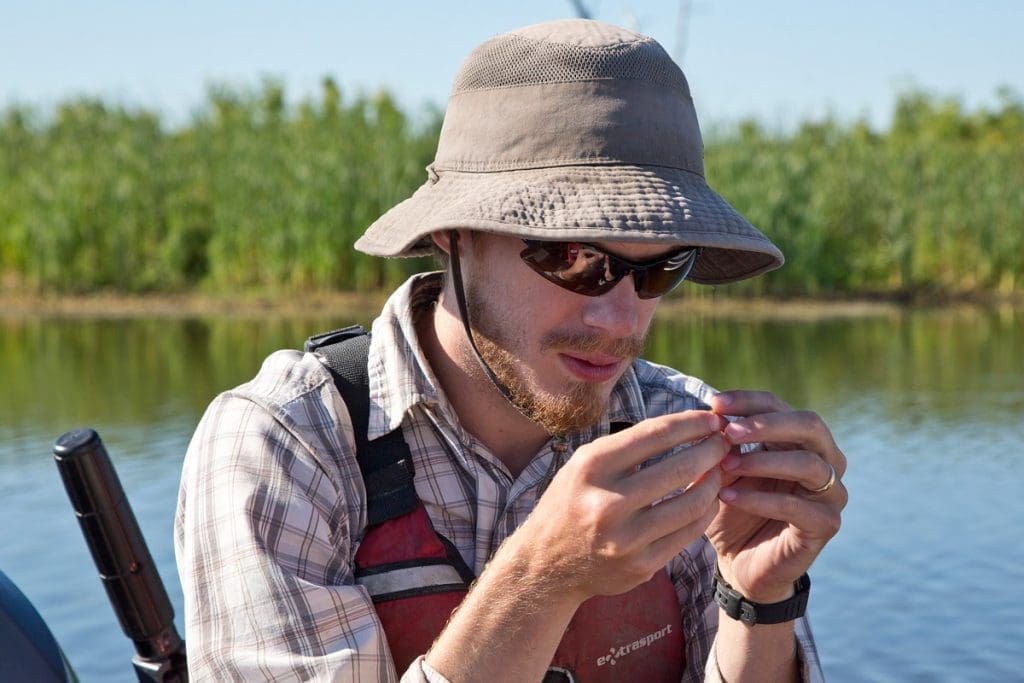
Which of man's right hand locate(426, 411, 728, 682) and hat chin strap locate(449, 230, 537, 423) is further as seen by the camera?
hat chin strap locate(449, 230, 537, 423)

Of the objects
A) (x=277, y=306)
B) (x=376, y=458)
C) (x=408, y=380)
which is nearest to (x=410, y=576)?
(x=376, y=458)

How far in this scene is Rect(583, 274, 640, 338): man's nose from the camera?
1.99 m

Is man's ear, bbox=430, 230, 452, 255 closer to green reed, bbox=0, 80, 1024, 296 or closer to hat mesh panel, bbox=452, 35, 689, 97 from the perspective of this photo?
hat mesh panel, bbox=452, 35, 689, 97

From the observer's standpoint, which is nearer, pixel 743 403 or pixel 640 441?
pixel 640 441

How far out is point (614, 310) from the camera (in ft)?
6.58

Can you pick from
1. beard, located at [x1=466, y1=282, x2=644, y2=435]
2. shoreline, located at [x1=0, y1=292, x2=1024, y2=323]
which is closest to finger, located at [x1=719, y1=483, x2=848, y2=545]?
Answer: beard, located at [x1=466, y1=282, x2=644, y2=435]

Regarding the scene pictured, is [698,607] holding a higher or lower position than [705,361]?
higher

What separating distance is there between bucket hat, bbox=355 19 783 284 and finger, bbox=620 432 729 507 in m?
0.32

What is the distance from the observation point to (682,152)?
2018 mm

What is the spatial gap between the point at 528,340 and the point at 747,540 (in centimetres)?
45

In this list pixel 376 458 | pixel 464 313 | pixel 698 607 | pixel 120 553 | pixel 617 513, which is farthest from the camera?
pixel 120 553

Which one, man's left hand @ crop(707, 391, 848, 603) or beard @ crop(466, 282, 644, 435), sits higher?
beard @ crop(466, 282, 644, 435)

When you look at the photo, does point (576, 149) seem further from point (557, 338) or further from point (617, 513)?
point (617, 513)

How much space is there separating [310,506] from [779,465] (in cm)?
63
